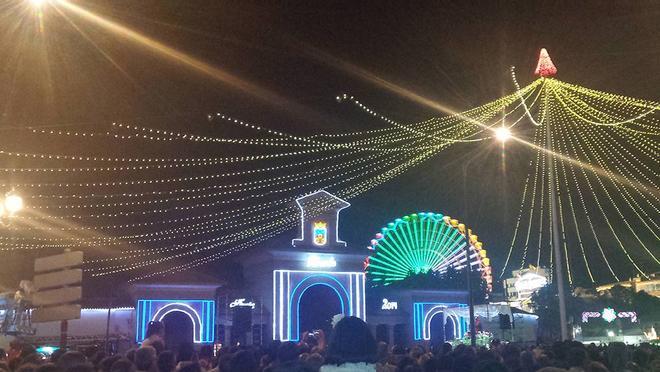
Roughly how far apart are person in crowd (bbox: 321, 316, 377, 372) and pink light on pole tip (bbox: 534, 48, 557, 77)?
17.5 meters

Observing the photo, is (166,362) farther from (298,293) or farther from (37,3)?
(298,293)

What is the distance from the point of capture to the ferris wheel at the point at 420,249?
43.2 m

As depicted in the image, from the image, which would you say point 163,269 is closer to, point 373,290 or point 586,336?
point 373,290

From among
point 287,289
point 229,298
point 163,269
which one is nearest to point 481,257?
point 287,289

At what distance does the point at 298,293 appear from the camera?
37156mm

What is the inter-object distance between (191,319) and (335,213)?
11311 millimetres

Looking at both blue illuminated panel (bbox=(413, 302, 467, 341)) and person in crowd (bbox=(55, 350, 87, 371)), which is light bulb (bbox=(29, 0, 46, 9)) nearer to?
person in crowd (bbox=(55, 350, 87, 371))

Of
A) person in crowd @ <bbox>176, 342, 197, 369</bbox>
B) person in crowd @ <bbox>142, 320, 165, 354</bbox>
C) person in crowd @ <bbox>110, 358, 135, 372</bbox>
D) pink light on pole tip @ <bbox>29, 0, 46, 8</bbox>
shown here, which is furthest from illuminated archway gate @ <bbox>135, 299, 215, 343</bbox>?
person in crowd @ <bbox>110, 358, 135, 372</bbox>

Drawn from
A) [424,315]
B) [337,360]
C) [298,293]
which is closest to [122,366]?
[337,360]

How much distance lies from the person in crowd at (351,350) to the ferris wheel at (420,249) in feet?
115

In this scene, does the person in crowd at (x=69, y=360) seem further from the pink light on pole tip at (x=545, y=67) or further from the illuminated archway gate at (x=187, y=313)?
the illuminated archway gate at (x=187, y=313)

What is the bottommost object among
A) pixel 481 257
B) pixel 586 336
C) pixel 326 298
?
pixel 586 336

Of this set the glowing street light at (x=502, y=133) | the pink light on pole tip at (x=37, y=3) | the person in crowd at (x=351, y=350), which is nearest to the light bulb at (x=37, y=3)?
the pink light on pole tip at (x=37, y=3)

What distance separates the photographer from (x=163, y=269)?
36.2 m
